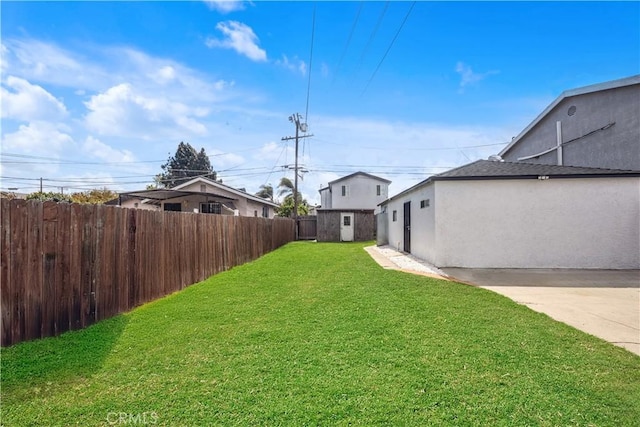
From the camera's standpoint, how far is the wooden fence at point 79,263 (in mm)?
3344

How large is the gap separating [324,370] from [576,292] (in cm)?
580

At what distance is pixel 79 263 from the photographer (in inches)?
157

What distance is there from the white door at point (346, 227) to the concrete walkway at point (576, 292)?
1136cm

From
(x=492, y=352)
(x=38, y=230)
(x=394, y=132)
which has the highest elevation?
(x=394, y=132)

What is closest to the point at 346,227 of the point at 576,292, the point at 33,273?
the point at 576,292

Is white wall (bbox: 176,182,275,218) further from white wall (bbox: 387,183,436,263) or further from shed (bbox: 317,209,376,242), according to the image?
white wall (bbox: 387,183,436,263)

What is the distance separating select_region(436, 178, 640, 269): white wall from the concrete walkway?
16.8 inches

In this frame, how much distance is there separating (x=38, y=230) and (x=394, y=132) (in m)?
18.2

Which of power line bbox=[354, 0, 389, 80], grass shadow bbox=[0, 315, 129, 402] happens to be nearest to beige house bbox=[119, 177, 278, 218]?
power line bbox=[354, 0, 389, 80]

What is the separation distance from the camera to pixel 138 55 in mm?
8984

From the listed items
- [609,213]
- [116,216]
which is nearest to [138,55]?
[116,216]

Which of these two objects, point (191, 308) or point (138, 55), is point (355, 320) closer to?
point (191, 308)

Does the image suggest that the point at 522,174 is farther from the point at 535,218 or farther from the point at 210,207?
the point at 210,207

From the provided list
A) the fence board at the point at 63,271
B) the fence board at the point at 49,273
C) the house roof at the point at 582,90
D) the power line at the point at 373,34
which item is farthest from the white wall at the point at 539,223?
the fence board at the point at 49,273
